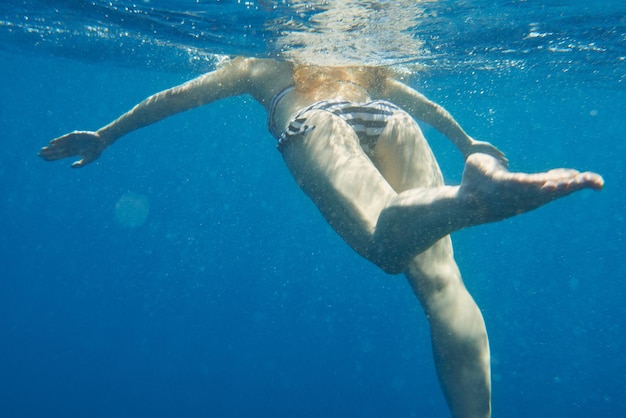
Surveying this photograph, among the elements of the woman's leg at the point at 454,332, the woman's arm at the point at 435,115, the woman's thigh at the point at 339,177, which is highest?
the woman's thigh at the point at 339,177

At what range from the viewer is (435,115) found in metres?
6.10

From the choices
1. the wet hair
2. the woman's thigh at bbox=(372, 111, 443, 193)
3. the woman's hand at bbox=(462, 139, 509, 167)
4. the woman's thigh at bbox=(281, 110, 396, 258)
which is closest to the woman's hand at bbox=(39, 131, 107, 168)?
the wet hair

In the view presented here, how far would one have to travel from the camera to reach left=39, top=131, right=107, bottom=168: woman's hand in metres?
4.86

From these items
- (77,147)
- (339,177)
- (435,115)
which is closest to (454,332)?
(339,177)

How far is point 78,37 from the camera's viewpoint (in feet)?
44.5

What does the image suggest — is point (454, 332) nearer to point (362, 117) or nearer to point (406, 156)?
point (406, 156)

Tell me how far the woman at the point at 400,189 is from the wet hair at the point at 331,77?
3 cm

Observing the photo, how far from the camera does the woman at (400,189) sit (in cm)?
234

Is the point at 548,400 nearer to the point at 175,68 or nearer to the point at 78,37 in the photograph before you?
the point at 175,68

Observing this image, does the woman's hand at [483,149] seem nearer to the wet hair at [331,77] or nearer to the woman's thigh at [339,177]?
the wet hair at [331,77]

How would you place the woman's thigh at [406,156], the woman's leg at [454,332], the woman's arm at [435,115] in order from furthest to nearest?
1. the woman's arm at [435,115]
2. the woman's thigh at [406,156]
3. the woman's leg at [454,332]

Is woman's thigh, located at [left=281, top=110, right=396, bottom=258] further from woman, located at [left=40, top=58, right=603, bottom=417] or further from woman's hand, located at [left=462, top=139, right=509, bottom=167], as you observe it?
woman's hand, located at [left=462, top=139, right=509, bottom=167]

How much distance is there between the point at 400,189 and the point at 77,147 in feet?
11.6

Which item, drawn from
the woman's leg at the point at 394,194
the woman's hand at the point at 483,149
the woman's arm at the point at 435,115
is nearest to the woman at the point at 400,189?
the woman's leg at the point at 394,194
